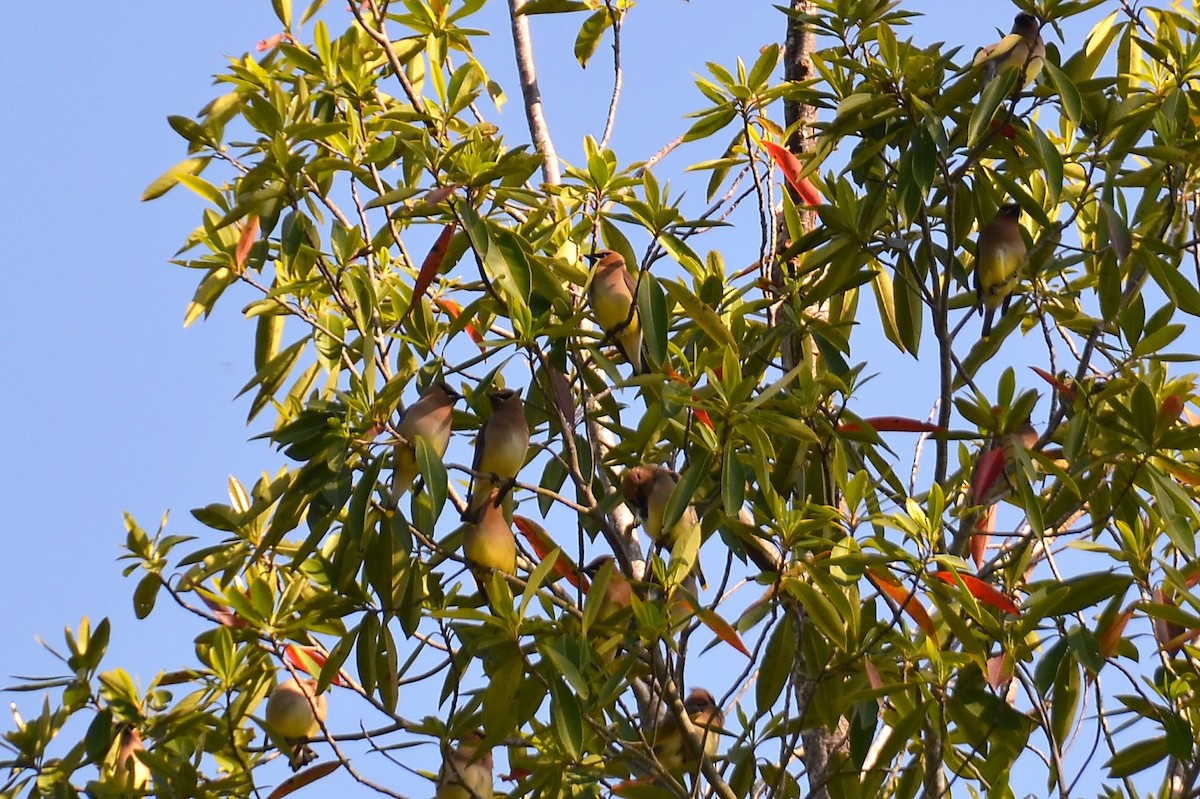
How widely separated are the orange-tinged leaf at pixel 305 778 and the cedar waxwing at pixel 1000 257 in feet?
3.91

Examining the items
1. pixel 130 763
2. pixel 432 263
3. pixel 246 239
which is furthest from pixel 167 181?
pixel 130 763

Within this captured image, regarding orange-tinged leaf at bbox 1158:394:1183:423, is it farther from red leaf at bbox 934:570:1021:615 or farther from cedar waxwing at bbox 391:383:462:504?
cedar waxwing at bbox 391:383:462:504

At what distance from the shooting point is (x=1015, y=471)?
193 cm

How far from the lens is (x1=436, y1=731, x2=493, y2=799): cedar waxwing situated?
1975mm

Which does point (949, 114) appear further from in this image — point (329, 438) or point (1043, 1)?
point (329, 438)

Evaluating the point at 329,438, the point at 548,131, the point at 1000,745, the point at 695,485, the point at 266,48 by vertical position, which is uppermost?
the point at 548,131

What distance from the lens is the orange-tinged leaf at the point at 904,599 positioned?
5.76 feet

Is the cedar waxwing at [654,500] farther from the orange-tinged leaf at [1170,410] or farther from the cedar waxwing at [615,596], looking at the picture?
the orange-tinged leaf at [1170,410]

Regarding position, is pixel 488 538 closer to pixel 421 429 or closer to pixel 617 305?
pixel 421 429

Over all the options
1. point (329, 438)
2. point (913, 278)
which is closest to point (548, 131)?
point (913, 278)

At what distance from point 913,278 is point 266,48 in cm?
117

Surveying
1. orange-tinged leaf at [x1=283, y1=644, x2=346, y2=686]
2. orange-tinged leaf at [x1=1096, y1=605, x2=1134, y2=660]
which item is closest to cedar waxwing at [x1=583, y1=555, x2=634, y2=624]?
orange-tinged leaf at [x1=283, y1=644, x2=346, y2=686]

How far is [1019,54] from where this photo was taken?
2039mm

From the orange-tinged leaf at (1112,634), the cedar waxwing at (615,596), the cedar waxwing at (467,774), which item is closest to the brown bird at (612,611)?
the cedar waxwing at (615,596)
